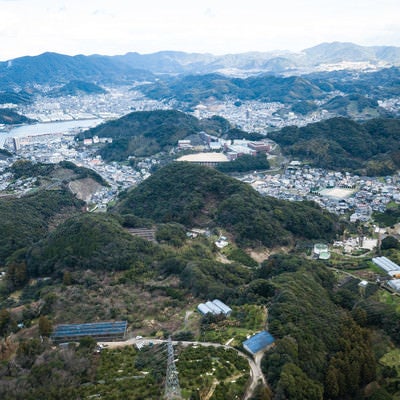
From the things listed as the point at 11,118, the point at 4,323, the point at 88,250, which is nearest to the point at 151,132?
the point at 11,118

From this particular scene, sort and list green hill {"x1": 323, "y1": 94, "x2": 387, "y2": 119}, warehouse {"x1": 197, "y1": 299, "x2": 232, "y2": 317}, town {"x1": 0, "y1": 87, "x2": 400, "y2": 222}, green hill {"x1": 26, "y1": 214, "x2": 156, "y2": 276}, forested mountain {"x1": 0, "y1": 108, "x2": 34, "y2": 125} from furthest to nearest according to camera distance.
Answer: forested mountain {"x1": 0, "y1": 108, "x2": 34, "y2": 125}
green hill {"x1": 323, "y1": 94, "x2": 387, "y2": 119}
town {"x1": 0, "y1": 87, "x2": 400, "y2": 222}
green hill {"x1": 26, "y1": 214, "x2": 156, "y2": 276}
warehouse {"x1": 197, "y1": 299, "x2": 232, "y2": 317}

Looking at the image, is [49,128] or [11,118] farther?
[11,118]

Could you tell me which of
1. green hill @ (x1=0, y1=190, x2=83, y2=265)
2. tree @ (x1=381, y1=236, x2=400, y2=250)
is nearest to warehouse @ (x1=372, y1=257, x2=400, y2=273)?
tree @ (x1=381, y1=236, x2=400, y2=250)

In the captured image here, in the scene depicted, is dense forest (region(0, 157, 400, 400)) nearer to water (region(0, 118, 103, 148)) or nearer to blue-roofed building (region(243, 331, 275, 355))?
blue-roofed building (region(243, 331, 275, 355))

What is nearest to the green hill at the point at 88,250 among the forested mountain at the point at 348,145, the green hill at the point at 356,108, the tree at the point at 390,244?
the tree at the point at 390,244

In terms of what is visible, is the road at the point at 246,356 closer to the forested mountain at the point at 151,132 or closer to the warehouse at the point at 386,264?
the warehouse at the point at 386,264

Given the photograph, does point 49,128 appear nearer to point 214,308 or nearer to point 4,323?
point 4,323
